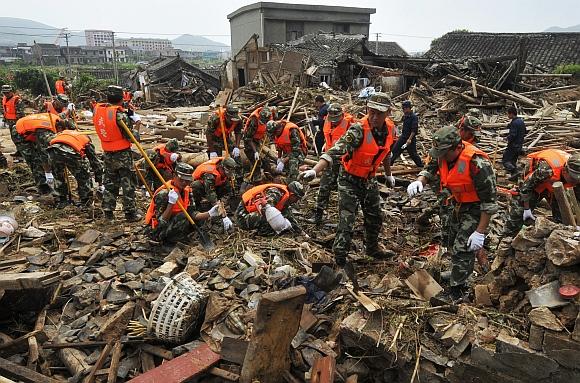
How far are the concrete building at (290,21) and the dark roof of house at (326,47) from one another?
5379 millimetres

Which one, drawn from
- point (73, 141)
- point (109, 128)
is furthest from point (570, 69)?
point (73, 141)

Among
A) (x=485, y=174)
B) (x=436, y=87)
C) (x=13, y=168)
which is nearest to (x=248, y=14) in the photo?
(x=436, y=87)

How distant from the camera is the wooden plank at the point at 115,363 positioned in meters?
3.42

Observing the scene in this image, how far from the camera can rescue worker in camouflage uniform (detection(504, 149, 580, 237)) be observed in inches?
189

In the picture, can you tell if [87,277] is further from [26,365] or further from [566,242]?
[566,242]

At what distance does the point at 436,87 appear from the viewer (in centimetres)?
1722

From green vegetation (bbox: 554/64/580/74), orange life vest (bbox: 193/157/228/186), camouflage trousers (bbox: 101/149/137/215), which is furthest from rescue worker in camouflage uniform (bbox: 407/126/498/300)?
green vegetation (bbox: 554/64/580/74)

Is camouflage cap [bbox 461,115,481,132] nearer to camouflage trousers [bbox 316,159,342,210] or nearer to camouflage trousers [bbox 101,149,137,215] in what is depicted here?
camouflage trousers [bbox 316,159,342,210]

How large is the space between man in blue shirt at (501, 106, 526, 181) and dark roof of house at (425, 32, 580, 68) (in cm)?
1516

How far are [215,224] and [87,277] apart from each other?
2.04m

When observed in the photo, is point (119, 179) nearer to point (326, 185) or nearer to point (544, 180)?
point (326, 185)

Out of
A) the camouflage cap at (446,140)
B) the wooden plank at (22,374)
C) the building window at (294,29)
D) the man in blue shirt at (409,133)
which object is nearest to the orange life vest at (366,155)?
the camouflage cap at (446,140)

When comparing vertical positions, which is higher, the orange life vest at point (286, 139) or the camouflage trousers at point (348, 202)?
the orange life vest at point (286, 139)

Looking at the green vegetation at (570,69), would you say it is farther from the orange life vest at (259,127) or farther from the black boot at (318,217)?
the black boot at (318,217)
